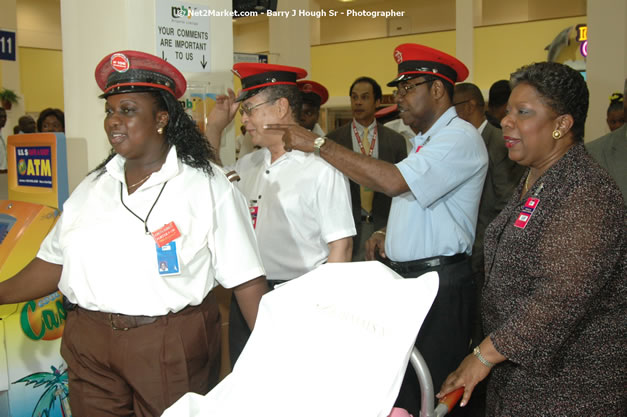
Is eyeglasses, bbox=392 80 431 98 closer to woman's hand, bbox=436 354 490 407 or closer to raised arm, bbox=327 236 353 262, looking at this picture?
raised arm, bbox=327 236 353 262

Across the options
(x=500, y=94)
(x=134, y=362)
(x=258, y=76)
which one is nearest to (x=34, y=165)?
(x=258, y=76)

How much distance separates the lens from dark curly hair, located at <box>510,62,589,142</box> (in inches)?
71.1

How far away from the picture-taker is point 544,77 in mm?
1815

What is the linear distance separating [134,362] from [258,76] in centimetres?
138

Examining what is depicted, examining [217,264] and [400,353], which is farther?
[217,264]

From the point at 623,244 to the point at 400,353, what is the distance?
969mm

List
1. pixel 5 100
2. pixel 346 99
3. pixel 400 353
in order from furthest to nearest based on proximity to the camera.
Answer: pixel 346 99
pixel 5 100
pixel 400 353

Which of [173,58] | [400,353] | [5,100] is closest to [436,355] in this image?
[400,353]

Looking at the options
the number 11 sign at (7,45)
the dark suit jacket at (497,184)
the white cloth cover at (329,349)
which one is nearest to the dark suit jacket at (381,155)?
the dark suit jacket at (497,184)

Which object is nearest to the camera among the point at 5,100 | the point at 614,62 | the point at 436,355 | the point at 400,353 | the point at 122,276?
the point at 400,353

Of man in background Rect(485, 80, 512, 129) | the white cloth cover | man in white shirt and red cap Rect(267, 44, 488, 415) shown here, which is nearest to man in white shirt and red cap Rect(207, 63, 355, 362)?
man in white shirt and red cap Rect(267, 44, 488, 415)

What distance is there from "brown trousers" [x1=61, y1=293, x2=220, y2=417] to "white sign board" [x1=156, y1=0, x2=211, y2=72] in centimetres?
148

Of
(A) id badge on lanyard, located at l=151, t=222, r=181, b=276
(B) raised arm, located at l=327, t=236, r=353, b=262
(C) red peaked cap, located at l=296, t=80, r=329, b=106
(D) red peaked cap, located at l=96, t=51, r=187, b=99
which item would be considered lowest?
(B) raised arm, located at l=327, t=236, r=353, b=262

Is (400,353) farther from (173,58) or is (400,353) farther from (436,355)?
(173,58)
